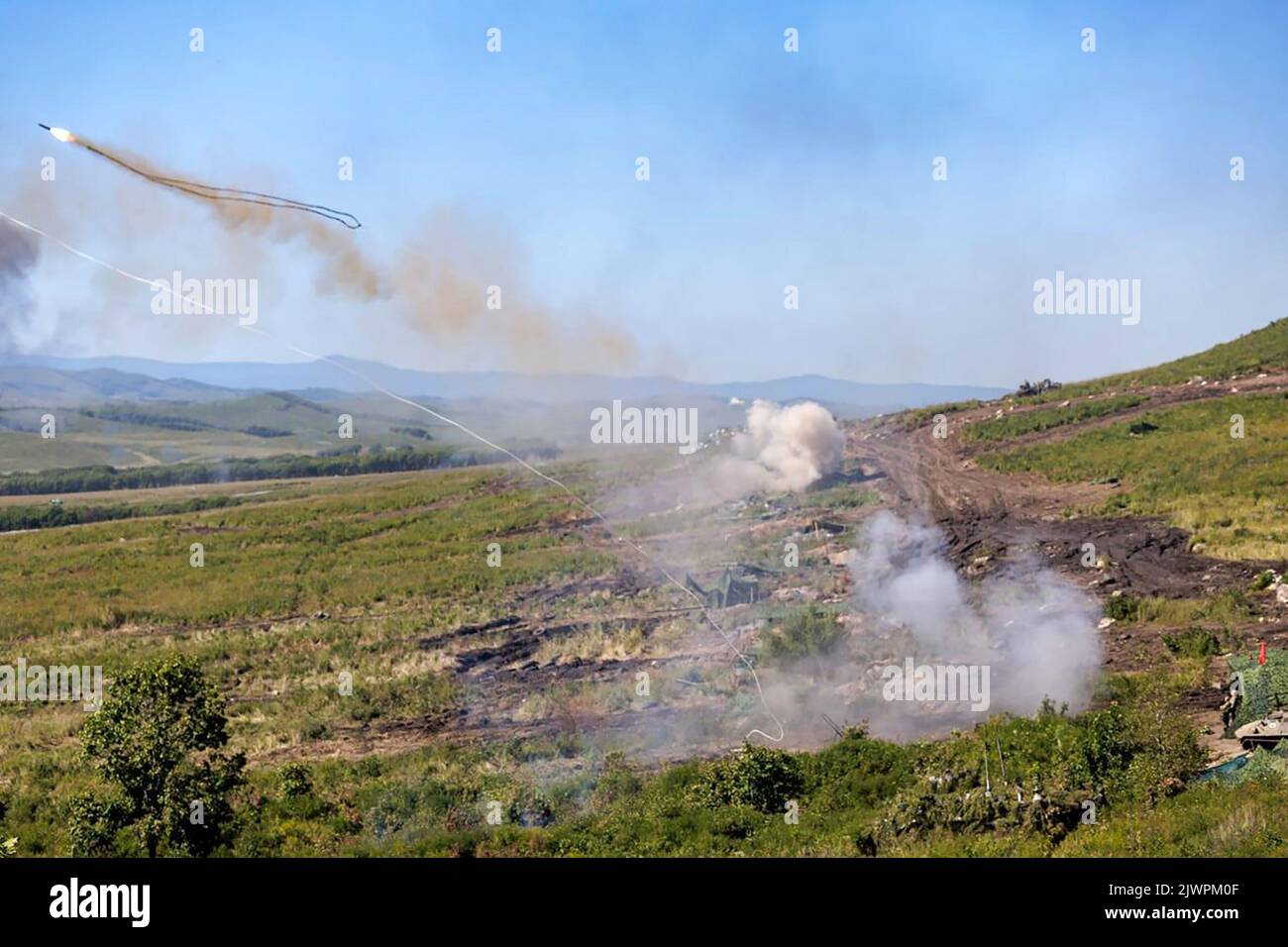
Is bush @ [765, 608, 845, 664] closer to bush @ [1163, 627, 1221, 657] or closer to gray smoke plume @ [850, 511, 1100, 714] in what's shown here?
gray smoke plume @ [850, 511, 1100, 714]

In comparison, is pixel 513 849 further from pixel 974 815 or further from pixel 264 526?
pixel 264 526

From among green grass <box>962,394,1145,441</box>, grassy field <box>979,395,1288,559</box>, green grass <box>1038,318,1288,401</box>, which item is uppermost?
green grass <box>1038,318,1288,401</box>

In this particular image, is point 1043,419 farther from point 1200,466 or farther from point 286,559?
point 286,559

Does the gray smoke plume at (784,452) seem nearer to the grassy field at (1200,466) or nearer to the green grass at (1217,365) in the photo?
the grassy field at (1200,466)

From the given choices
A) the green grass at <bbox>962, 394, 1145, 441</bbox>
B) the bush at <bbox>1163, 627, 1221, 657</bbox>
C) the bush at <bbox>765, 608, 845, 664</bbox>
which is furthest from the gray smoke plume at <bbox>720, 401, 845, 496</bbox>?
the bush at <bbox>1163, 627, 1221, 657</bbox>

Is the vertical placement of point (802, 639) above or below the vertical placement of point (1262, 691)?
above

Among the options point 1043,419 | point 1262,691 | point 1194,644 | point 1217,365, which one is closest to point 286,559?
point 1194,644
